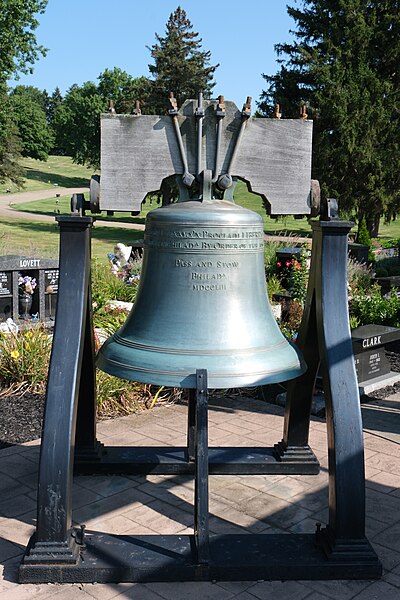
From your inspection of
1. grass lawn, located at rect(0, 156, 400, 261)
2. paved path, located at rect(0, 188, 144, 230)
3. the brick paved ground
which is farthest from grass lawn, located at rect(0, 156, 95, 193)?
the brick paved ground

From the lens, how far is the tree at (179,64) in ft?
110

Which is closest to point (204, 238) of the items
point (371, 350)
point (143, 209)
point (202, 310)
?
point (202, 310)

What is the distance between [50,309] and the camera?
30.4 ft

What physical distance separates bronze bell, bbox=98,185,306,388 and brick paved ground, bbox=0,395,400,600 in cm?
102

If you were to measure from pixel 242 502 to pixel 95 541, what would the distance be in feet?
3.57

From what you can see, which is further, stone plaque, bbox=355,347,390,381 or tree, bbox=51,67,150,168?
tree, bbox=51,67,150,168

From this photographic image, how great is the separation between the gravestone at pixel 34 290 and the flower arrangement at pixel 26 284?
73 mm

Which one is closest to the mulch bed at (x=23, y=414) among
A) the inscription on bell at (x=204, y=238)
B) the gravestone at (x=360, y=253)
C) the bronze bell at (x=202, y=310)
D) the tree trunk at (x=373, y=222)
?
the bronze bell at (x=202, y=310)

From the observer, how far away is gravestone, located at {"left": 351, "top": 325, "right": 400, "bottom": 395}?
22.7 ft

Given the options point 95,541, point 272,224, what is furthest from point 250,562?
point 272,224

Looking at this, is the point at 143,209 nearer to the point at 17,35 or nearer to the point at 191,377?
the point at 17,35

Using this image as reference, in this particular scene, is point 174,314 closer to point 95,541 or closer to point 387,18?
point 95,541

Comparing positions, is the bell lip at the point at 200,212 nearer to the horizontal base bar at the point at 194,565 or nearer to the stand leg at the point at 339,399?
the stand leg at the point at 339,399

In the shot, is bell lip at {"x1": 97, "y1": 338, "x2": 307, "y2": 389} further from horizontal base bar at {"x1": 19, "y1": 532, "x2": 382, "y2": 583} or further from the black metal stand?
horizontal base bar at {"x1": 19, "y1": 532, "x2": 382, "y2": 583}
